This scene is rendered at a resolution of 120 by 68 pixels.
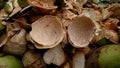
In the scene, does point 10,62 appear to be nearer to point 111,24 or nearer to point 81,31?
point 81,31

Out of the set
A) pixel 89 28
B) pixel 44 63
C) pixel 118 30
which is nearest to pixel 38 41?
pixel 44 63

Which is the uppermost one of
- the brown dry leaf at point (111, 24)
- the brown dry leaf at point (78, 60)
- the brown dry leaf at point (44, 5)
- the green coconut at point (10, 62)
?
the brown dry leaf at point (44, 5)

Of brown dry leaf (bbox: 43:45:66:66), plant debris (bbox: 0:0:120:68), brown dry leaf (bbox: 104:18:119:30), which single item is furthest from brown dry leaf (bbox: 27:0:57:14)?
brown dry leaf (bbox: 104:18:119:30)

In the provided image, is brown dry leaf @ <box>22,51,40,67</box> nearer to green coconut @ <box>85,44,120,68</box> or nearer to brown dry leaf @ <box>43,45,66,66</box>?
brown dry leaf @ <box>43,45,66,66</box>

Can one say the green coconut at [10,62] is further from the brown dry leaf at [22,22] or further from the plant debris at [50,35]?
the brown dry leaf at [22,22]

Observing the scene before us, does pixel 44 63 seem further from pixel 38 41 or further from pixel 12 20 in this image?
pixel 12 20

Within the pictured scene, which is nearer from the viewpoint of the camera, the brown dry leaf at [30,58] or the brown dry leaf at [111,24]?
the brown dry leaf at [30,58]

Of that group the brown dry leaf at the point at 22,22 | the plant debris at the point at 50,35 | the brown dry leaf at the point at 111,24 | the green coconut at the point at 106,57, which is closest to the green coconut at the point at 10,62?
the plant debris at the point at 50,35

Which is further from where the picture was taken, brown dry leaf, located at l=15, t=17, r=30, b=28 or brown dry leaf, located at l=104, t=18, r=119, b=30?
brown dry leaf, located at l=104, t=18, r=119, b=30
